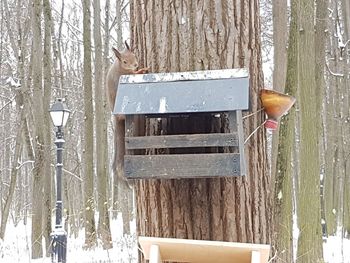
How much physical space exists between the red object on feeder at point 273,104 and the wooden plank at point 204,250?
693 mm

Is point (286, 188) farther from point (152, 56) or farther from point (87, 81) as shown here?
point (87, 81)

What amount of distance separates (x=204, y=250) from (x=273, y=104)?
30.8 inches

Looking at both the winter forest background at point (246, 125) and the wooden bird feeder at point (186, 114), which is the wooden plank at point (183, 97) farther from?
the winter forest background at point (246, 125)

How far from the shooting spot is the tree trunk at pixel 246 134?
7.89 feet

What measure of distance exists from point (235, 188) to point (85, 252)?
9131 millimetres

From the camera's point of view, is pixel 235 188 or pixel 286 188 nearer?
pixel 235 188

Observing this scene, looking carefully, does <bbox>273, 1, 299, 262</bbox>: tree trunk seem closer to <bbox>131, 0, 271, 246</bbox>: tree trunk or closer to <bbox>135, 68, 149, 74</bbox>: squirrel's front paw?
<bbox>131, 0, 271, 246</bbox>: tree trunk

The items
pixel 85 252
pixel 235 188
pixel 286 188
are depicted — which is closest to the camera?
pixel 235 188

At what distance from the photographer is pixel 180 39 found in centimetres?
248

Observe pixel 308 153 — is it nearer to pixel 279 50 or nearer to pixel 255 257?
pixel 279 50

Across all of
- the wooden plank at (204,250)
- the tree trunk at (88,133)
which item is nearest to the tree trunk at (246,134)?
the wooden plank at (204,250)

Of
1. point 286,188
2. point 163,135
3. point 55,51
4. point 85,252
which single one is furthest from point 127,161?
point 55,51

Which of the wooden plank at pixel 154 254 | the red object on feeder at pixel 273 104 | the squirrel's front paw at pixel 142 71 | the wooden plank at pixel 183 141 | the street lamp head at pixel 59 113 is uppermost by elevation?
the squirrel's front paw at pixel 142 71

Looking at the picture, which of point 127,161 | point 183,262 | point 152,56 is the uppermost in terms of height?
point 152,56
